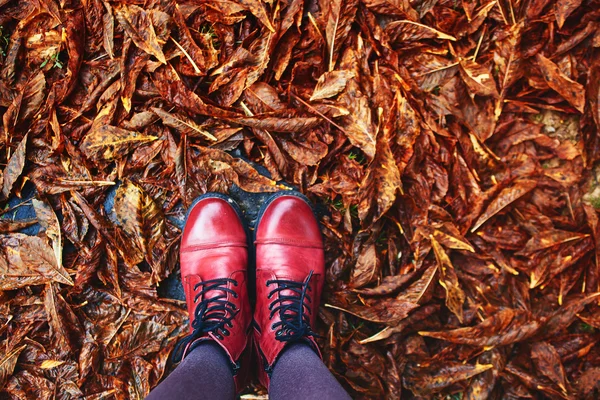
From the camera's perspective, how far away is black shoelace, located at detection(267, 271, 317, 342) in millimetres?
1332

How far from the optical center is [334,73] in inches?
54.0

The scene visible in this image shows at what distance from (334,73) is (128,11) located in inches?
29.8

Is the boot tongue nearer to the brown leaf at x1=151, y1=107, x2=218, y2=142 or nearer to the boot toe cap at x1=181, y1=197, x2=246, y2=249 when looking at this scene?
the boot toe cap at x1=181, y1=197, x2=246, y2=249

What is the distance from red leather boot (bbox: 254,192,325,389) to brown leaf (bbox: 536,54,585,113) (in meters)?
0.99

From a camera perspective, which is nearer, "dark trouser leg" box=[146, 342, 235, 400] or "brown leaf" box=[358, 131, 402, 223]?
"dark trouser leg" box=[146, 342, 235, 400]

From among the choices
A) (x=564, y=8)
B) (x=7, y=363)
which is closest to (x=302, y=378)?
(x=7, y=363)

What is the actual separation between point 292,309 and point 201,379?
1.38 feet

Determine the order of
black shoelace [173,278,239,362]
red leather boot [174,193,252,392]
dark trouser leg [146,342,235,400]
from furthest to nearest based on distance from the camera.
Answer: red leather boot [174,193,252,392], black shoelace [173,278,239,362], dark trouser leg [146,342,235,400]

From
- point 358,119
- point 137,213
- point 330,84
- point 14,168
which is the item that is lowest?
point 137,213

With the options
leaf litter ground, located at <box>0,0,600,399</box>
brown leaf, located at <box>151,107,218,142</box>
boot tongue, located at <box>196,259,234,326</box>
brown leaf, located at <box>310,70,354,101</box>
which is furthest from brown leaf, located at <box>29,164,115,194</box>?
brown leaf, located at <box>310,70,354,101</box>

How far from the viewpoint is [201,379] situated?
109cm

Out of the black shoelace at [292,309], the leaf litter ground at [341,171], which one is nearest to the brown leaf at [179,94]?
the leaf litter ground at [341,171]

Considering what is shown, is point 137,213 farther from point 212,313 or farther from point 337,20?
point 337,20

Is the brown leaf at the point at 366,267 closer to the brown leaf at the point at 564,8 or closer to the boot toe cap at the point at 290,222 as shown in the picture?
the boot toe cap at the point at 290,222
